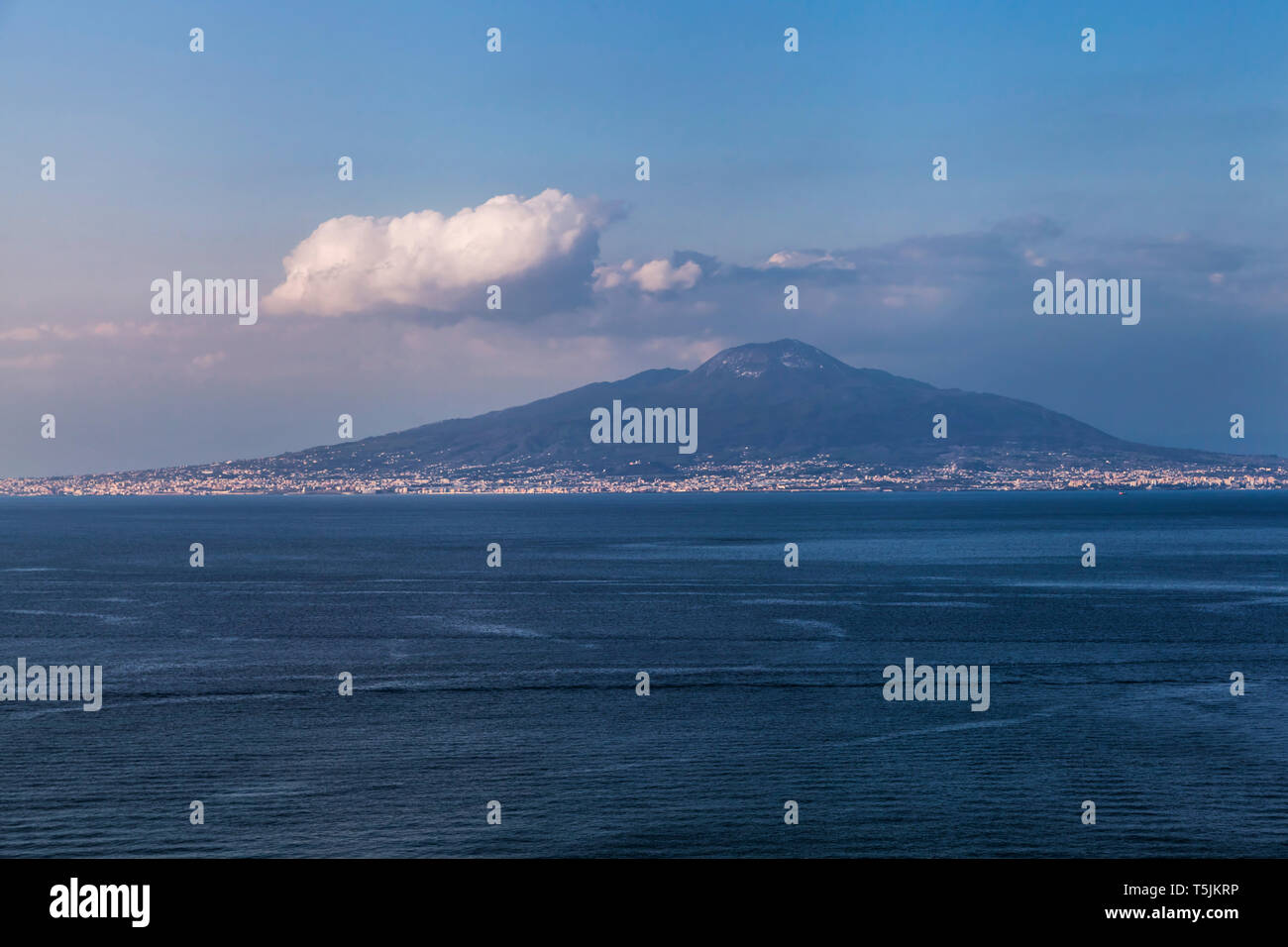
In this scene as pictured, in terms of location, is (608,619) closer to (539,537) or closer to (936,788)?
(936,788)

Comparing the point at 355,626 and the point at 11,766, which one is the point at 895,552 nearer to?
the point at 355,626

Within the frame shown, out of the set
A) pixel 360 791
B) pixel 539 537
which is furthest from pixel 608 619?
pixel 539 537
